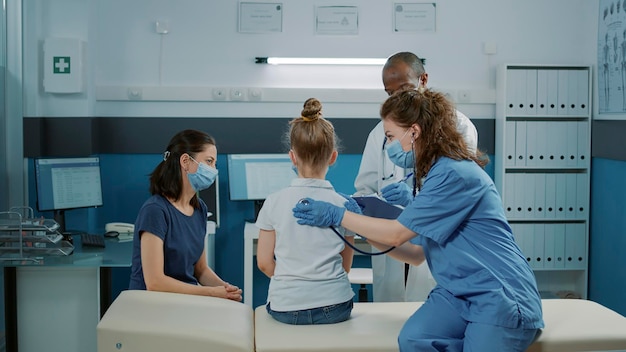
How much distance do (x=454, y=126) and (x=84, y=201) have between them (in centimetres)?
229

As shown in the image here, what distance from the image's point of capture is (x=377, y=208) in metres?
2.42

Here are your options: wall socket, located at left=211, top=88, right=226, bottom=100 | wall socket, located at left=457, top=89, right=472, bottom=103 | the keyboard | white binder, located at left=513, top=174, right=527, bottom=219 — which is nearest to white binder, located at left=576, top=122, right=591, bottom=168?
white binder, located at left=513, top=174, right=527, bottom=219

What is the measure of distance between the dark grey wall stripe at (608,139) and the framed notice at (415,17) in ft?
3.42

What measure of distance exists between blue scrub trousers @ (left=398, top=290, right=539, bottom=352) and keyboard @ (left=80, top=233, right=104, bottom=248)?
184 cm

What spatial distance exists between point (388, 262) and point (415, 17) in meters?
1.80

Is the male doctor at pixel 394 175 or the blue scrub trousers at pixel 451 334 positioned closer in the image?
the blue scrub trousers at pixel 451 334

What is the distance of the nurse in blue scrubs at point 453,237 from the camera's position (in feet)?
6.41

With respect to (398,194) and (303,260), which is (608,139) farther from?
(303,260)

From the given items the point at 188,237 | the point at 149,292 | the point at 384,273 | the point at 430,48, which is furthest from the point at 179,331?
the point at 430,48

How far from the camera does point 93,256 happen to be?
3246 mm

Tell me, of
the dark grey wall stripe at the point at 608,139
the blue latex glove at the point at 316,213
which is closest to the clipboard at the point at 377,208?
the blue latex glove at the point at 316,213

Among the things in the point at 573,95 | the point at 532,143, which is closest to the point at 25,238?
the point at 532,143

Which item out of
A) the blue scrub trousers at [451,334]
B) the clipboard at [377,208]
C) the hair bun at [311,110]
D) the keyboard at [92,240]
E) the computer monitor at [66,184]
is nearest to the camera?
the blue scrub trousers at [451,334]

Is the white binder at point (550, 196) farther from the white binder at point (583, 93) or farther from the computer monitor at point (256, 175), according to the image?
the computer monitor at point (256, 175)
